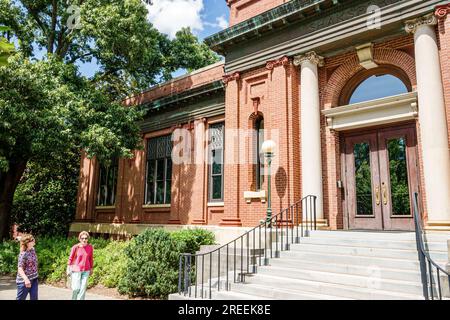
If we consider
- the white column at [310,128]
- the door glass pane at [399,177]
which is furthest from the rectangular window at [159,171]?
the door glass pane at [399,177]

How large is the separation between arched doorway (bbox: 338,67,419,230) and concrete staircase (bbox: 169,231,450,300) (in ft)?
5.28

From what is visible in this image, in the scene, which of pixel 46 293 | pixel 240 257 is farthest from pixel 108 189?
pixel 240 257

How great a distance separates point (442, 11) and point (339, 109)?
3206mm

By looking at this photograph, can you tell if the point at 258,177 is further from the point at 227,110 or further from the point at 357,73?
the point at 357,73

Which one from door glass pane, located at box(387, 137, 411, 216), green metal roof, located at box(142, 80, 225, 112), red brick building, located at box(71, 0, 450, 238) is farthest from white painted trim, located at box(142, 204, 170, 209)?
door glass pane, located at box(387, 137, 411, 216)

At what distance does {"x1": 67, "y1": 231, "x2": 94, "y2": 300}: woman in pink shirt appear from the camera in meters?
7.46

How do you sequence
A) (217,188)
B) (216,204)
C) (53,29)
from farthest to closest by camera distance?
(53,29) → (217,188) → (216,204)

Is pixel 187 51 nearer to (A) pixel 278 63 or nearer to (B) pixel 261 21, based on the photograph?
(B) pixel 261 21

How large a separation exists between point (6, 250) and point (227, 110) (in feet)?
31.4

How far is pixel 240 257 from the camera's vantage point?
8.20 metres

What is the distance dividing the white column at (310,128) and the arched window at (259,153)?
150 centimetres

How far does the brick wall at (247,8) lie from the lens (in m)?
11.9

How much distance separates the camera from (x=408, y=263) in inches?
257

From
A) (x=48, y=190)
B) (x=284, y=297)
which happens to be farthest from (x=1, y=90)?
(x=48, y=190)
